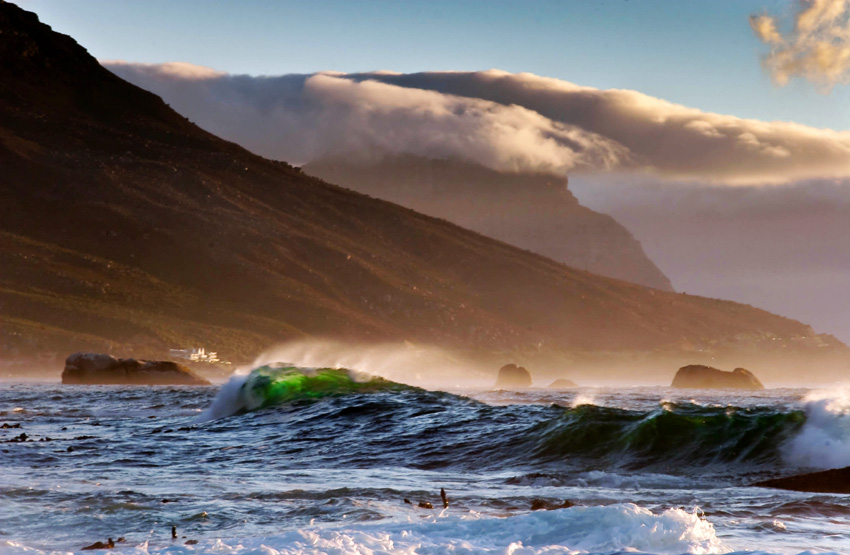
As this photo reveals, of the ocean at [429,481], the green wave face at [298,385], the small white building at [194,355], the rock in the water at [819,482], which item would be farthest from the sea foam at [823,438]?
the small white building at [194,355]

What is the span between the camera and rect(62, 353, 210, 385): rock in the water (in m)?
77.1

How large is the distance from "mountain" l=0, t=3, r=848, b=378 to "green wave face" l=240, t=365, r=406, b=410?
88258mm

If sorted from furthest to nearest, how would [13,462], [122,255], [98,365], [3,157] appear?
[3,157] → [122,255] → [98,365] → [13,462]

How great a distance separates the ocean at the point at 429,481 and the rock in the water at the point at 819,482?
531 mm

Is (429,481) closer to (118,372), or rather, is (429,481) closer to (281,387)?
(281,387)

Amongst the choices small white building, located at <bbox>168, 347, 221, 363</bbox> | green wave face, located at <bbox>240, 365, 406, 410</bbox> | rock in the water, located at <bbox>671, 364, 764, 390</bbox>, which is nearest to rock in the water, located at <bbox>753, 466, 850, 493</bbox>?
green wave face, located at <bbox>240, 365, 406, 410</bbox>

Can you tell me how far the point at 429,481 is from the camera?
14516 millimetres

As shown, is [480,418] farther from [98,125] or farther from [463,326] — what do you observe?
[98,125]

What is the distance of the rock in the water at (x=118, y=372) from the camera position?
77125 mm

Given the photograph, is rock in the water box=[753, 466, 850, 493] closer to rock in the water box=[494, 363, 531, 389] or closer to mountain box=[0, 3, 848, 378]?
rock in the water box=[494, 363, 531, 389]

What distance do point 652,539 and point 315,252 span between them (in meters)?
168

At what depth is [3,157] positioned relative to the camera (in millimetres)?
163625

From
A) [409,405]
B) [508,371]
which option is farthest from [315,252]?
[409,405]

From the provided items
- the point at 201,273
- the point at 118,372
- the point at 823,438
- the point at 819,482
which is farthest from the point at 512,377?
the point at 819,482
